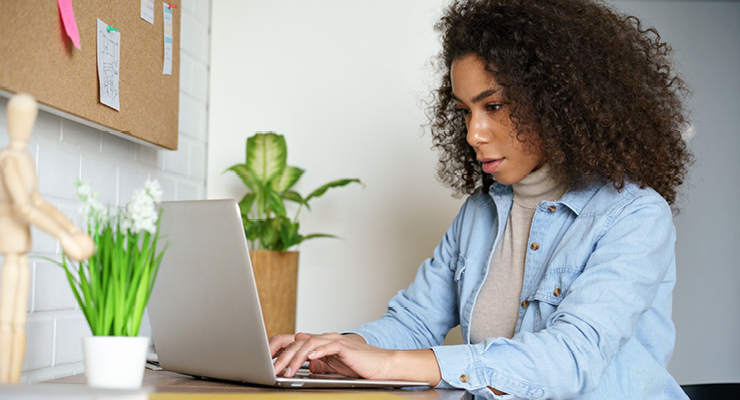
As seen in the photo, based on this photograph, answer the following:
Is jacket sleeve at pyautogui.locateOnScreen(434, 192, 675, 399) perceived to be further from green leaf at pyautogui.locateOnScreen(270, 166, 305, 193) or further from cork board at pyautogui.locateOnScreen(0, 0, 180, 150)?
green leaf at pyautogui.locateOnScreen(270, 166, 305, 193)

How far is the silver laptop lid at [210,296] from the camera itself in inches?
32.6

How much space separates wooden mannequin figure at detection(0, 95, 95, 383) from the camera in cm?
58

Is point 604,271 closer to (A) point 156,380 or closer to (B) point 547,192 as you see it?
(B) point 547,192

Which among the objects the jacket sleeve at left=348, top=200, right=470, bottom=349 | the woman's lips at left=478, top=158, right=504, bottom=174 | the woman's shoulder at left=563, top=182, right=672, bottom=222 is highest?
the woman's lips at left=478, top=158, right=504, bottom=174

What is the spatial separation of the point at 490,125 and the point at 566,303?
0.42 metres

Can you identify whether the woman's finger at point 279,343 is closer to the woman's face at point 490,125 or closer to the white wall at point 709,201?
the woman's face at point 490,125

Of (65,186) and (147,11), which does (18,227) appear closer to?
(65,186)

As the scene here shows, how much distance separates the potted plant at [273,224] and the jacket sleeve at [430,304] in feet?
1.70

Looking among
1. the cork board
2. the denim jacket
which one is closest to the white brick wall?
the cork board

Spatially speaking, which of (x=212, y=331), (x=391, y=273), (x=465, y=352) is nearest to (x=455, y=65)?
(x=465, y=352)

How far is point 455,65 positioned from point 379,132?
80 cm

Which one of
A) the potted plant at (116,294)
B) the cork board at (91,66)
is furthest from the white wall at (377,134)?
the potted plant at (116,294)

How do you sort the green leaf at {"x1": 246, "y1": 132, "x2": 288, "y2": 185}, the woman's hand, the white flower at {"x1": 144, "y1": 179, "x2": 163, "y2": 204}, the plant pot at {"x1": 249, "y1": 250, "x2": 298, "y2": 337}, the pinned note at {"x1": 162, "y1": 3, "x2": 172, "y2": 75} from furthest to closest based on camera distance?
the green leaf at {"x1": 246, "y1": 132, "x2": 288, "y2": 185}, the plant pot at {"x1": 249, "y1": 250, "x2": 298, "y2": 337}, the pinned note at {"x1": 162, "y1": 3, "x2": 172, "y2": 75}, the woman's hand, the white flower at {"x1": 144, "y1": 179, "x2": 163, "y2": 204}

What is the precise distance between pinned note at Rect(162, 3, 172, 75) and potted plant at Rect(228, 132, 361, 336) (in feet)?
1.18
